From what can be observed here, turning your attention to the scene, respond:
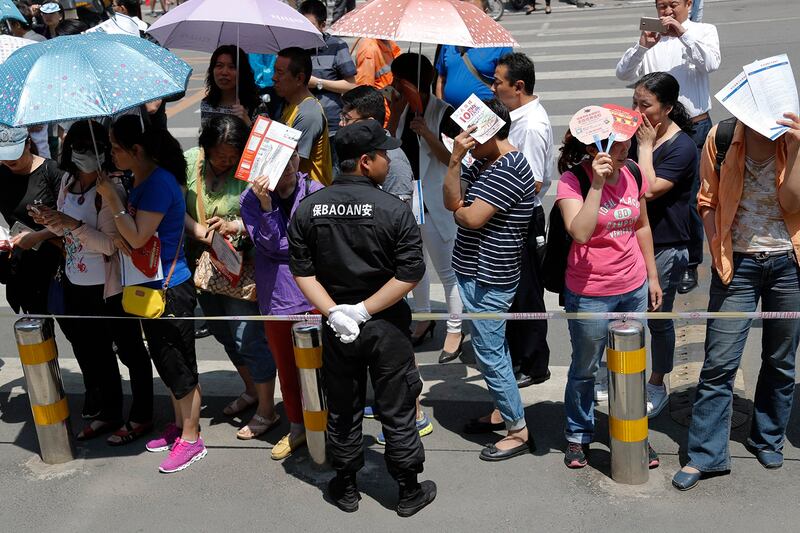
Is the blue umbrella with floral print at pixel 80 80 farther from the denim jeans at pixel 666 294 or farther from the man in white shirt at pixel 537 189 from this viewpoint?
the denim jeans at pixel 666 294

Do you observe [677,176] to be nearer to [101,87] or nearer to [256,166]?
[256,166]

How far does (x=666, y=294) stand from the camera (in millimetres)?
5359

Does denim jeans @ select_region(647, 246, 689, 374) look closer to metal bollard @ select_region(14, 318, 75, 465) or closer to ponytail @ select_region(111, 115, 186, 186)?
ponytail @ select_region(111, 115, 186, 186)

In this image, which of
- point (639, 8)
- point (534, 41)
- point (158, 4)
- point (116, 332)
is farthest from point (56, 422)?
point (158, 4)

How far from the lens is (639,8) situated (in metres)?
19.8

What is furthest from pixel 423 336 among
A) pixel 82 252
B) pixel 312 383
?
pixel 82 252

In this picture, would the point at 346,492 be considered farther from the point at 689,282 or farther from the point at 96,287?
the point at 689,282

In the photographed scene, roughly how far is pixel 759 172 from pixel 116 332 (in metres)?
3.57

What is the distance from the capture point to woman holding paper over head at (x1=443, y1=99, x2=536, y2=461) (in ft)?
15.1

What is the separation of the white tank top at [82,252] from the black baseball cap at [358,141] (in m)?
1.51

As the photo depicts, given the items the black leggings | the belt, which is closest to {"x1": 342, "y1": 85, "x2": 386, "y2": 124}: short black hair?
the black leggings

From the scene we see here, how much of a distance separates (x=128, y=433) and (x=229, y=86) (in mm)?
2400

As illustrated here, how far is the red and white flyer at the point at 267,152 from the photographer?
4.60 m

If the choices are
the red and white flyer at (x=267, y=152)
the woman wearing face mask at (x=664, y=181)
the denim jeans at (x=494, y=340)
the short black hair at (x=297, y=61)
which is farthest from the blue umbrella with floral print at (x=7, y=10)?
the woman wearing face mask at (x=664, y=181)
